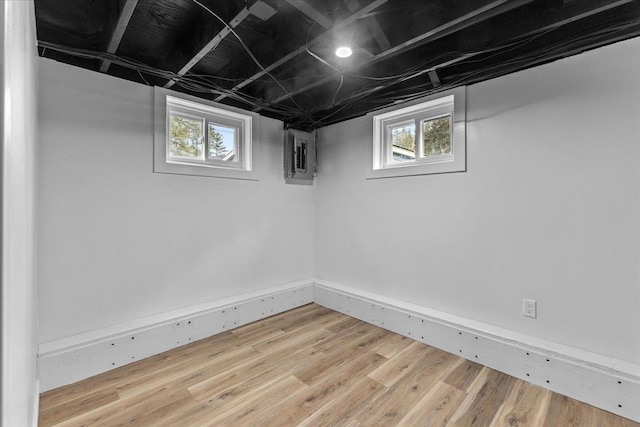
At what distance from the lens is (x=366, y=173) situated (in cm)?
311

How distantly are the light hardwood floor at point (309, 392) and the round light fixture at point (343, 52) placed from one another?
2.24 meters

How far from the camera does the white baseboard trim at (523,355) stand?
1.68 meters

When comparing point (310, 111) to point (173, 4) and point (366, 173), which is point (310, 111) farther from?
point (173, 4)

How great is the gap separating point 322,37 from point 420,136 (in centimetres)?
143

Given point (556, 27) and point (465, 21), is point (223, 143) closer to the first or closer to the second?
point (465, 21)

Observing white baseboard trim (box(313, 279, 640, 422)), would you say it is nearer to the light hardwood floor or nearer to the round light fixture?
the light hardwood floor

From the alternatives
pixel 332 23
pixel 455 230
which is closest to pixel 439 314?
pixel 455 230

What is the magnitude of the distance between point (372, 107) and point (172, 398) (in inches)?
113

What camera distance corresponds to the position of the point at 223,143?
3.04 m

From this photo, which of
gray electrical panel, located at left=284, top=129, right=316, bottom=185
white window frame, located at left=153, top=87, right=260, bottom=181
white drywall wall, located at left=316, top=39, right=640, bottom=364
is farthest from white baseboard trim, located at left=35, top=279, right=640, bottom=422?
gray electrical panel, located at left=284, top=129, right=316, bottom=185

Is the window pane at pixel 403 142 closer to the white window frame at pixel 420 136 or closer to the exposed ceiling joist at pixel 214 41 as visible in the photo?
the white window frame at pixel 420 136

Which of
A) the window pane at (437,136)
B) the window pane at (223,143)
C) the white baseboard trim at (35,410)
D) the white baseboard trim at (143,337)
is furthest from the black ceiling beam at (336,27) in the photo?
A: the white baseboard trim at (35,410)

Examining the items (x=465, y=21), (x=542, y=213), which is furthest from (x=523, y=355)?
(x=465, y=21)

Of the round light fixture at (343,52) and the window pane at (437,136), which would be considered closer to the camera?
the round light fixture at (343,52)
